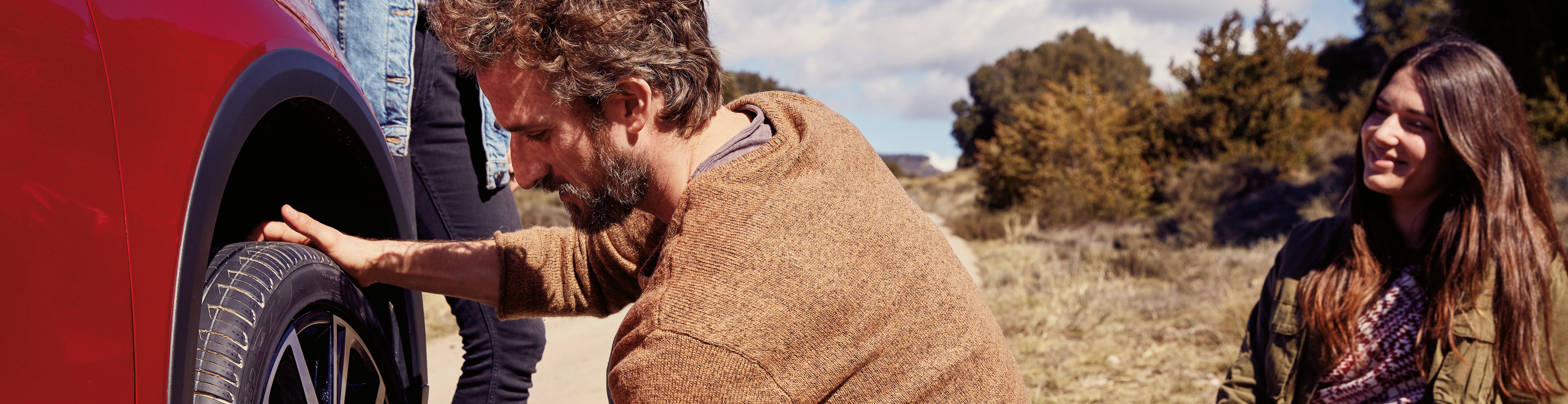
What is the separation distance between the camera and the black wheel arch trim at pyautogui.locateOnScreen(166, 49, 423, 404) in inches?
40.9

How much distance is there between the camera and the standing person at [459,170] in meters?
2.14

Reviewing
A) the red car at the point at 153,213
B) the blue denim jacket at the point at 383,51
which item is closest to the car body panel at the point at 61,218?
Answer: the red car at the point at 153,213

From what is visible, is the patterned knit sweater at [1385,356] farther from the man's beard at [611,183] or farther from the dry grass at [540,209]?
the dry grass at [540,209]

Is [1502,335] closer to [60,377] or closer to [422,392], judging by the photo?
[422,392]

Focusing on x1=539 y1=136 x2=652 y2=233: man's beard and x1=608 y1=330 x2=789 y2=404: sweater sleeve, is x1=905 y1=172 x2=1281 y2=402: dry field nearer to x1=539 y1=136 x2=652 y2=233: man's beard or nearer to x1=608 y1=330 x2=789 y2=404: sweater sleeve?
x1=539 y1=136 x2=652 y2=233: man's beard

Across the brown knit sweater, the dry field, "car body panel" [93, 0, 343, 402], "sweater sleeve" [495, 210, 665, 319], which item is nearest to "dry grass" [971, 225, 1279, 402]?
the dry field

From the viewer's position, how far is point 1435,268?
229cm

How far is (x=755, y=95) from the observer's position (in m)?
1.69

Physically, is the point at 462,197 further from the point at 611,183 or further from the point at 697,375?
the point at 697,375


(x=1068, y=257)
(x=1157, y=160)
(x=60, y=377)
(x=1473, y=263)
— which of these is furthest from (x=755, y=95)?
(x=1157, y=160)

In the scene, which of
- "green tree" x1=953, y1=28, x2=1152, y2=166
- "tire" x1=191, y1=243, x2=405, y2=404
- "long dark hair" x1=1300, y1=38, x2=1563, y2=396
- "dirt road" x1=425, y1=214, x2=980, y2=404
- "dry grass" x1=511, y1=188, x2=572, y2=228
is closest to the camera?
"tire" x1=191, y1=243, x2=405, y2=404

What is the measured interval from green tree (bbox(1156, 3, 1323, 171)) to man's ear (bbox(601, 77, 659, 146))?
17549 millimetres

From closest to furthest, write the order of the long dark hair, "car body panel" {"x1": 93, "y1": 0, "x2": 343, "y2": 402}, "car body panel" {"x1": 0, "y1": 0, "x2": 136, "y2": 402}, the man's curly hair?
"car body panel" {"x1": 0, "y1": 0, "x2": 136, "y2": 402}
"car body panel" {"x1": 93, "y1": 0, "x2": 343, "y2": 402}
the man's curly hair
the long dark hair

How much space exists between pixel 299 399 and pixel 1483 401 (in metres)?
2.46
